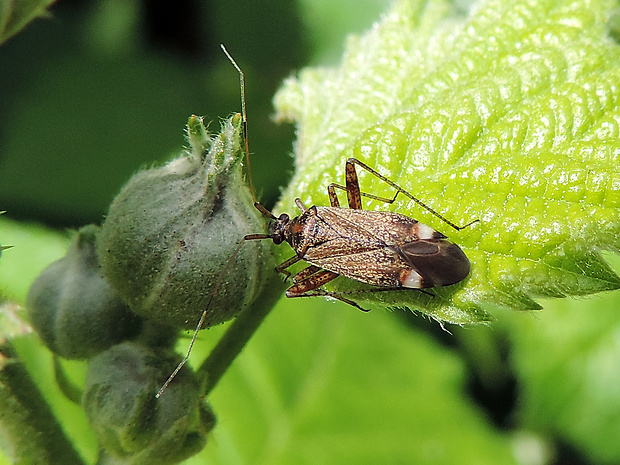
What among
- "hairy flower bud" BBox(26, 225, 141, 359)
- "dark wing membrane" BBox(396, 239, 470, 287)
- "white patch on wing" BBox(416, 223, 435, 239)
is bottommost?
"hairy flower bud" BBox(26, 225, 141, 359)

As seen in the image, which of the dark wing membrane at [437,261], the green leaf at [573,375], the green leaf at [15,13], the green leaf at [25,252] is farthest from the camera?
the green leaf at [573,375]

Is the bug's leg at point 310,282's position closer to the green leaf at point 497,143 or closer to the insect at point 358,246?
the insect at point 358,246

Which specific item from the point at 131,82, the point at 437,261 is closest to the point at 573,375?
the point at 437,261

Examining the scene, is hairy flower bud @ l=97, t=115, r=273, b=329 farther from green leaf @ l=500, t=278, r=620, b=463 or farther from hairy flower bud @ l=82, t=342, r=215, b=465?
green leaf @ l=500, t=278, r=620, b=463

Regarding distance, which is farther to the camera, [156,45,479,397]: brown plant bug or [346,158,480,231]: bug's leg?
[156,45,479,397]: brown plant bug

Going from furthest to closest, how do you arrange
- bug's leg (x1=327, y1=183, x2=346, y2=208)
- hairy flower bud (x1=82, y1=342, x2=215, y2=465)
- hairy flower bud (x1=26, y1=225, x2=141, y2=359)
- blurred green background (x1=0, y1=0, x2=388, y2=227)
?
blurred green background (x1=0, y1=0, x2=388, y2=227), bug's leg (x1=327, y1=183, x2=346, y2=208), hairy flower bud (x1=26, y1=225, x2=141, y2=359), hairy flower bud (x1=82, y1=342, x2=215, y2=465)

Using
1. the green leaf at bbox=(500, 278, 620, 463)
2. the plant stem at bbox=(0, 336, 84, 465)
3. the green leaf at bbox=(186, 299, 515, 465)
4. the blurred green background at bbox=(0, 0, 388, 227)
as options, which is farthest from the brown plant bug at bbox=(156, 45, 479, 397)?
the green leaf at bbox=(500, 278, 620, 463)

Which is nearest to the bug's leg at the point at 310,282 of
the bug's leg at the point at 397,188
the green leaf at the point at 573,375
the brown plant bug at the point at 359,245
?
the brown plant bug at the point at 359,245
